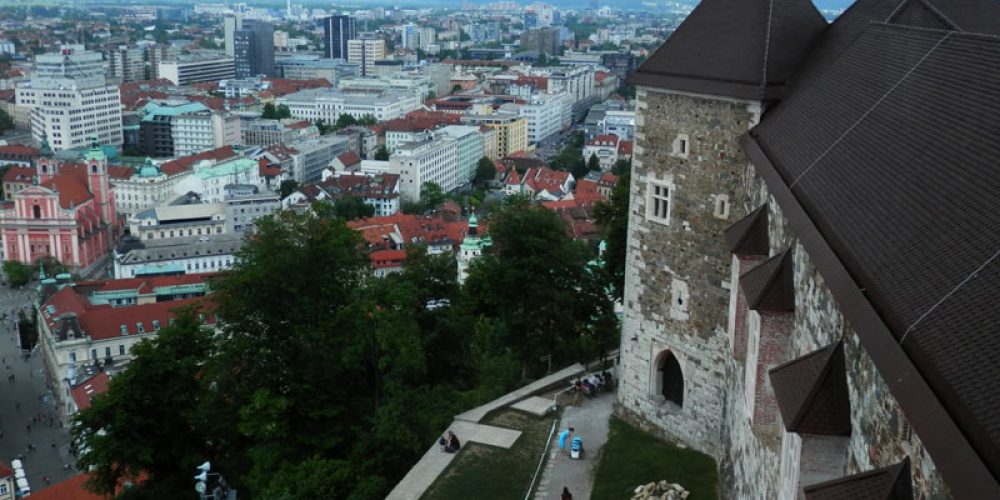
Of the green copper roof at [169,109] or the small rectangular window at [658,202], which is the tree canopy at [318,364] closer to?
the small rectangular window at [658,202]

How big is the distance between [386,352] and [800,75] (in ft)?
42.0

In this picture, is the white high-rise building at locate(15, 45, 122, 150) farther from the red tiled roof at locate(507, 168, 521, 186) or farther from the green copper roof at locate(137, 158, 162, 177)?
the red tiled roof at locate(507, 168, 521, 186)

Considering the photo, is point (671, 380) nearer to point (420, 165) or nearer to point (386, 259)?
point (386, 259)

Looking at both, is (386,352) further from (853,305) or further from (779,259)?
(853,305)

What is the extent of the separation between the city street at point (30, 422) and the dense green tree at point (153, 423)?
730 inches

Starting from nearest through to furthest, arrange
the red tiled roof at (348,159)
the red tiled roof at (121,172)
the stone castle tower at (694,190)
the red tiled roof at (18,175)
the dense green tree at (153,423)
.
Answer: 1. the stone castle tower at (694,190)
2. the dense green tree at (153,423)
3. the red tiled roof at (121,172)
4. the red tiled roof at (18,175)
5. the red tiled roof at (348,159)

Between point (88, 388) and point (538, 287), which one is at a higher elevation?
point (538, 287)

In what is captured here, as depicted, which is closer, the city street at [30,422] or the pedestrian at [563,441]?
the pedestrian at [563,441]

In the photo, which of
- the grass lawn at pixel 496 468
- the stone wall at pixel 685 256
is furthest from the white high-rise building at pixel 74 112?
the stone wall at pixel 685 256

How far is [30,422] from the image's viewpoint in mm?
47375

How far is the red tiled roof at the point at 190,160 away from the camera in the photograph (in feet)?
296

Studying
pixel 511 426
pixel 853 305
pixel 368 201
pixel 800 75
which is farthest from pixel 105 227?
pixel 853 305

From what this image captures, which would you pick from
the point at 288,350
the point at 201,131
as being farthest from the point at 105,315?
the point at 201,131

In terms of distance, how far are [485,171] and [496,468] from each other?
3246 inches
